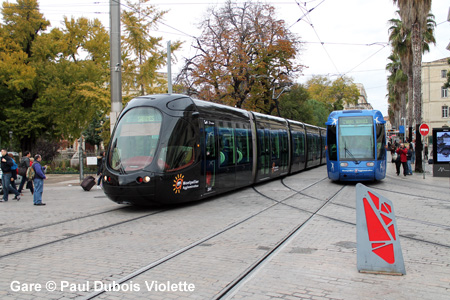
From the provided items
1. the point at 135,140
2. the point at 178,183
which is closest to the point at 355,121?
the point at 178,183

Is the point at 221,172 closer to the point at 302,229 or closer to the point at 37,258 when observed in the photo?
the point at 302,229

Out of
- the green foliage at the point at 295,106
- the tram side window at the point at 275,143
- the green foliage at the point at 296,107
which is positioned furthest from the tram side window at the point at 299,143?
the green foliage at the point at 295,106

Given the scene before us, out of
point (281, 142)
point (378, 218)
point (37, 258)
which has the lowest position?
point (37, 258)

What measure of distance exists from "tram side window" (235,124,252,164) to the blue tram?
379 centimetres

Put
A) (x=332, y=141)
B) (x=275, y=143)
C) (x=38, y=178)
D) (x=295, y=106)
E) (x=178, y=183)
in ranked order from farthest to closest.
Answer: (x=295, y=106) → (x=275, y=143) → (x=332, y=141) → (x=38, y=178) → (x=178, y=183)

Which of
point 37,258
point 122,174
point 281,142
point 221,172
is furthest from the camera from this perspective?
point 281,142

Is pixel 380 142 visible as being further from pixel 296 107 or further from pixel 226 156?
pixel 296 107

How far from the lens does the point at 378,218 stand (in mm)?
5590

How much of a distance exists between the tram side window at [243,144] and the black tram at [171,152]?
7 centimetres

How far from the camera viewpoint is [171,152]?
10.8 metres

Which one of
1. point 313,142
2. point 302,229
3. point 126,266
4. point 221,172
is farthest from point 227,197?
point 313,142

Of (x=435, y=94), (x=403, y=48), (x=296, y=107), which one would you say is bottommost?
(x=296, y=107)

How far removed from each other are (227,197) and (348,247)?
7.43m

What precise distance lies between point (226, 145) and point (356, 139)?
6183mm
